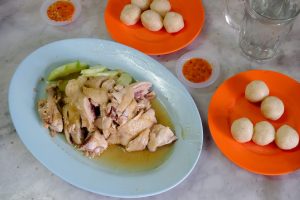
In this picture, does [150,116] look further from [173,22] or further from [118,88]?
[173,22]

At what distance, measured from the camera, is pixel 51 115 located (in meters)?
1.07

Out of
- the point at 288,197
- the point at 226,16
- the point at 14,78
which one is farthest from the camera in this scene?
the point at 226,16

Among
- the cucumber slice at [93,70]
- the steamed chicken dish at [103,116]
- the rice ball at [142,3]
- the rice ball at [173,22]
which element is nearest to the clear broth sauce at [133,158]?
the steamed chicken dish at [103,116]

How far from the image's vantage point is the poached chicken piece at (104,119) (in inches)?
41.2

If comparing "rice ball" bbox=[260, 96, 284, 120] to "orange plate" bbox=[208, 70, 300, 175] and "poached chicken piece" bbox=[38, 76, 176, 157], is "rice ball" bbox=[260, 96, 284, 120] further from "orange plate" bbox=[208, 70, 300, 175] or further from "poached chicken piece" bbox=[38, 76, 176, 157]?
"poached chicken piece" bbox=[38, 76, 176, 157]

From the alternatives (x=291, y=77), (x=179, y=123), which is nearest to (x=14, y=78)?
(x=179, y=123)

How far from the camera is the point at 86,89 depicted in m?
1.09

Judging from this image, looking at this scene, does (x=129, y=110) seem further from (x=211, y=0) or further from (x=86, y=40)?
(x=211, y=0)

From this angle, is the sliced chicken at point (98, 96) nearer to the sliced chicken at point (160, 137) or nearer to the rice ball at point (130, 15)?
the sliced chicken at point (160, 137)

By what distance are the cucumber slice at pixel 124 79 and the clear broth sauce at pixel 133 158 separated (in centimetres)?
19

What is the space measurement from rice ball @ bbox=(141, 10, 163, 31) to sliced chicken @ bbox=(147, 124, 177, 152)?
38 centimetres

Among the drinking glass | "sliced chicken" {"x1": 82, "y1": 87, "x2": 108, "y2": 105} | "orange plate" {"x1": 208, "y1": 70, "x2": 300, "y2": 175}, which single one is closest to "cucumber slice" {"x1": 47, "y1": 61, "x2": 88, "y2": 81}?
"sliced chicken" {"x1": 82, "y1": 87, "x2": 108, "y2": 105}

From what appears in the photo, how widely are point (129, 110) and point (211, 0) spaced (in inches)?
23.3

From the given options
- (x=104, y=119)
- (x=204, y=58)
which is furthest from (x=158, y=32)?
(x=104, y=119)
